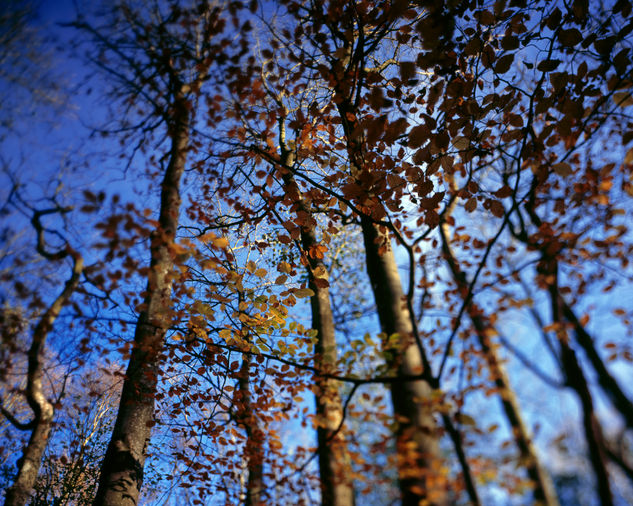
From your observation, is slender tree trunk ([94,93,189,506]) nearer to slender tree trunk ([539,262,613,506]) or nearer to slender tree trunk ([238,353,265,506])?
slender tree trunk ([238,353,265,506])

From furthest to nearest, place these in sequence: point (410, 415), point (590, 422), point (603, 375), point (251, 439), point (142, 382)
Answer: point (251, 439), point (142, 382), point (603, 375), point (410, 415), point (590, 422)

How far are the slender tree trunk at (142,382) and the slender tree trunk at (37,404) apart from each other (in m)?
0.83

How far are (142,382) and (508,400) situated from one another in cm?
502

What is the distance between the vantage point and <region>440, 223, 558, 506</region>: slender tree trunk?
9.26ft

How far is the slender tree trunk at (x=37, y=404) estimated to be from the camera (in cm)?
323

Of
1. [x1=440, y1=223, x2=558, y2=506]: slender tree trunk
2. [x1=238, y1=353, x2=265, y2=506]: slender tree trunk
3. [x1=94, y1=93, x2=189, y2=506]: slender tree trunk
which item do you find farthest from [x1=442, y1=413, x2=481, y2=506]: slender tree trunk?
[x1=238, y1=353, x2=265, y2=506]: slender tree trunk

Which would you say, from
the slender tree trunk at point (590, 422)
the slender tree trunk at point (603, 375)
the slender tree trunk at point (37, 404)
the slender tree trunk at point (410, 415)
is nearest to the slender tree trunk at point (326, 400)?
the slender tree trunk at point (410, 415)

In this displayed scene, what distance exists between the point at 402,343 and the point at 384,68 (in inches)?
178

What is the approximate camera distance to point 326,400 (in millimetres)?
4059

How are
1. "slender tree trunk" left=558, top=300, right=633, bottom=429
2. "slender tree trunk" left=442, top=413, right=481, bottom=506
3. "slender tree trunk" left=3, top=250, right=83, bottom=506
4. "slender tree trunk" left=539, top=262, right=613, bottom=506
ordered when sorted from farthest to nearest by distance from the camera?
"slender tree trunk" left=3, top=250, right=83, bottom=506
"slender tree trunk" left=558, top=300, right=633, bottom=429
"slender tree trunk" left=442, top=413, right=481, bottom=506
"slender tree trunk" left=539, top=262, right=613, bottom=506

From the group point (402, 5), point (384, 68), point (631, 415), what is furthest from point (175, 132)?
point (631, 415)

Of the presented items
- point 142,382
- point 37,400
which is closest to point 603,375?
point 142,382

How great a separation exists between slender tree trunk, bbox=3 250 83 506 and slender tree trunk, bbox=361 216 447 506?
3.57 metres

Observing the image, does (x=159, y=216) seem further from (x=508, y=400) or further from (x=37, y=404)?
(x=508, y=400)
